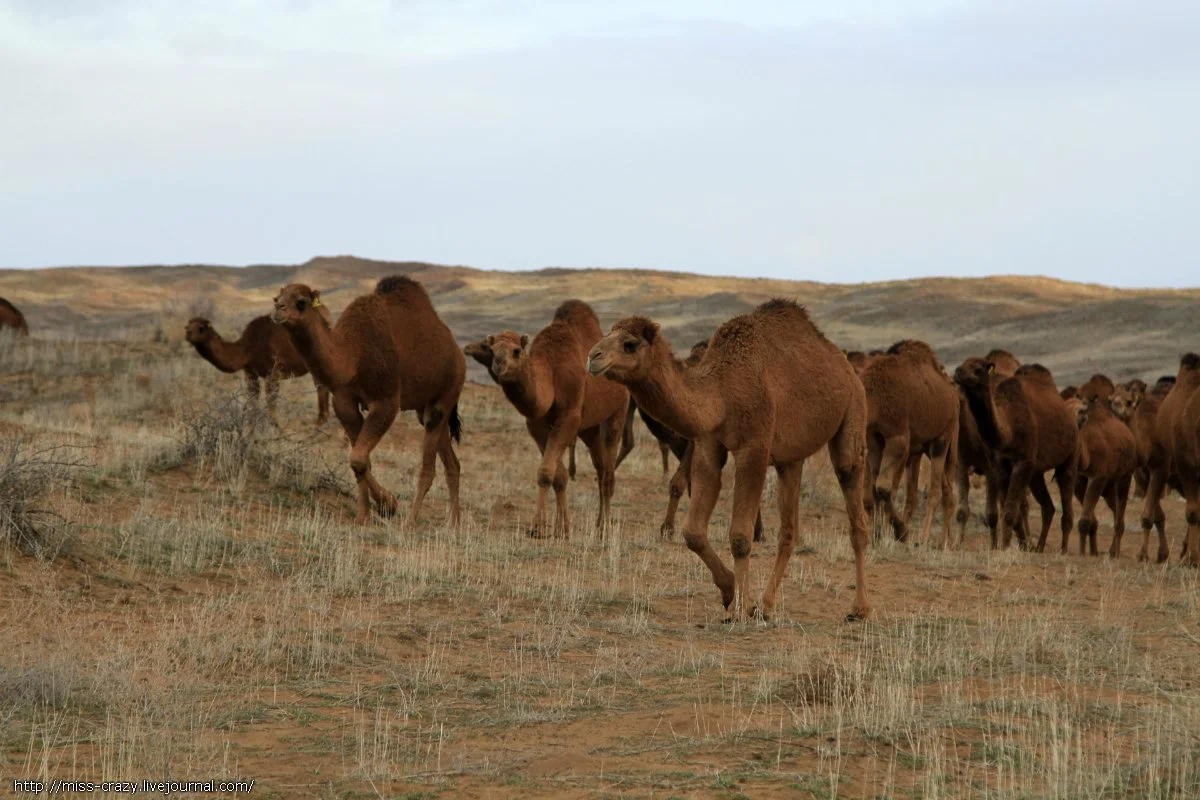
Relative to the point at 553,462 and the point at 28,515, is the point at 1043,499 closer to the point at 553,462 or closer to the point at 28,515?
Result: the point at 553,462

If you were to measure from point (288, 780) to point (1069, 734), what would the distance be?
12.1ft

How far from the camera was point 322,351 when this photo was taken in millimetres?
14703

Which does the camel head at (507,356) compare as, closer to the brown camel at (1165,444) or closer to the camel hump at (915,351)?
the camel hump at (915,351)

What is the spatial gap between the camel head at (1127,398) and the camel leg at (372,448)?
13324 millimetres

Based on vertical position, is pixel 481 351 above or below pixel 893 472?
above

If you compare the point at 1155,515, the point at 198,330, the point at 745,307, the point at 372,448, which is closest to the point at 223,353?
the point at 198,330

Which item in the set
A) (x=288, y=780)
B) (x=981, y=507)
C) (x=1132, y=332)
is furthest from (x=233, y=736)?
(x=1132, y=332)

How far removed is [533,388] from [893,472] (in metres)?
4.91

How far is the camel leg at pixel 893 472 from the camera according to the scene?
671 inches

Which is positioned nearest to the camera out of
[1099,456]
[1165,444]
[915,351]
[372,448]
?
[372,448]

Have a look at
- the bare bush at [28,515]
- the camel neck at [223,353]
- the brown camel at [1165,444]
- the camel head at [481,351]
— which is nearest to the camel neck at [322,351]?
the camel head at [481,351]

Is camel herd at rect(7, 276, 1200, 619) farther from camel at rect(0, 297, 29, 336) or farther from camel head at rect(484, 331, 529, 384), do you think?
camel at rect(0, 297, 29, 336)

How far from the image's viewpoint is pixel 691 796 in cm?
617

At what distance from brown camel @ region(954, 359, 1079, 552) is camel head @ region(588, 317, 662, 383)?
28.1ft
